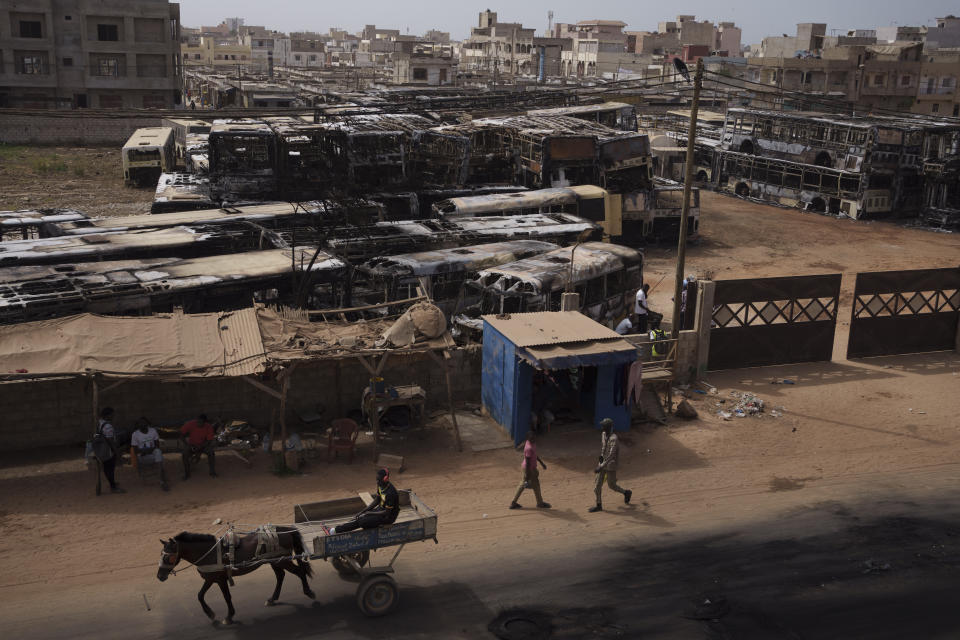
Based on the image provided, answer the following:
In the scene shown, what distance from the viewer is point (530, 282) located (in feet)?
60.1

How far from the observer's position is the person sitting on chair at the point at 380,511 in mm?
9828

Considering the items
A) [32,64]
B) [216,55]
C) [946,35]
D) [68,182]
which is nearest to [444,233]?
[68,182]

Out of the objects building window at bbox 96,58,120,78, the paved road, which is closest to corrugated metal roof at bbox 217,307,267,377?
the paved road

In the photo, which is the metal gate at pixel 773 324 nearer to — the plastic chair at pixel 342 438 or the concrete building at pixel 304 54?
the plastic chair at pixel 342 438

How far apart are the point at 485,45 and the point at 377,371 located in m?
120

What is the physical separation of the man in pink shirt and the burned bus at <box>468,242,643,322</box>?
5.69 m

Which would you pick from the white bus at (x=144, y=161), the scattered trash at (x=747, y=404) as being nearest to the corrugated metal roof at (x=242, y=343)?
the scattered trash at (x=747, y=404)

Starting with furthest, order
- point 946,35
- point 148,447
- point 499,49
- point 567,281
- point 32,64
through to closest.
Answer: point 499,49 < point 946,35 < point 32,64 < point 567,281 < point 148,447

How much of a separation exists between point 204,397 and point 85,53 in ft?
168

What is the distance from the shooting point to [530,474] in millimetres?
13000

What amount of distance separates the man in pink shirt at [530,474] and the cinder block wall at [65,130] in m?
45.4

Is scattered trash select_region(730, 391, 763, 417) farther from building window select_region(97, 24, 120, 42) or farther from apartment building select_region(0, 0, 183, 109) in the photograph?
building window select_region(97, 24, 120, 42)

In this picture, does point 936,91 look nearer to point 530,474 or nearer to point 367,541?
point 530,474

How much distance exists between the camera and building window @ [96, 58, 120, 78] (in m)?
58.4
